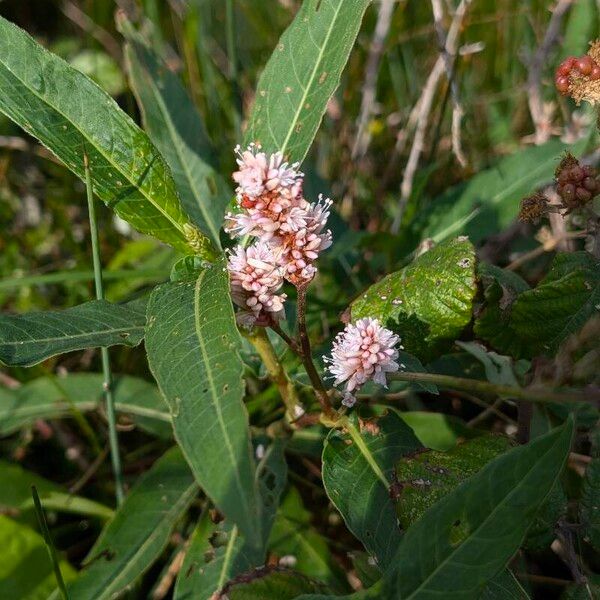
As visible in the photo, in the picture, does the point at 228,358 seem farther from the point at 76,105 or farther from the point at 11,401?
the point at 11,401

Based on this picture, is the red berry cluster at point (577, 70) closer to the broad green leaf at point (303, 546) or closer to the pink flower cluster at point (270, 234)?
the pink flower cluster at point (270, 234)

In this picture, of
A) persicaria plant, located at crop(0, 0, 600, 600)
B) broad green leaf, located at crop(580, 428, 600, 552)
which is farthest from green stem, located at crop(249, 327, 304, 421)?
broad green leaf, located at crop(580, 428, 600, 552)

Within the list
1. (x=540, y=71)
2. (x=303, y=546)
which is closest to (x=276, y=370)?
(x=303, y=546)

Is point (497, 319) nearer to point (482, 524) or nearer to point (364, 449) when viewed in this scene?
point (364, 449)

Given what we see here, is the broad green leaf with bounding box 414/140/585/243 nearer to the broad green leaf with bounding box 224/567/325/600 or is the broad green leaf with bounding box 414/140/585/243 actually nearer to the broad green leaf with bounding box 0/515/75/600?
the broad green leaf with bounding box 224/567/325/600

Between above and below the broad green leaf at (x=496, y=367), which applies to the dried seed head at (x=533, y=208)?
above

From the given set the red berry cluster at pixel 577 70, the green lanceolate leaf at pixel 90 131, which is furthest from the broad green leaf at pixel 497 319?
the green lanceolate leaf at pixel 90 131
